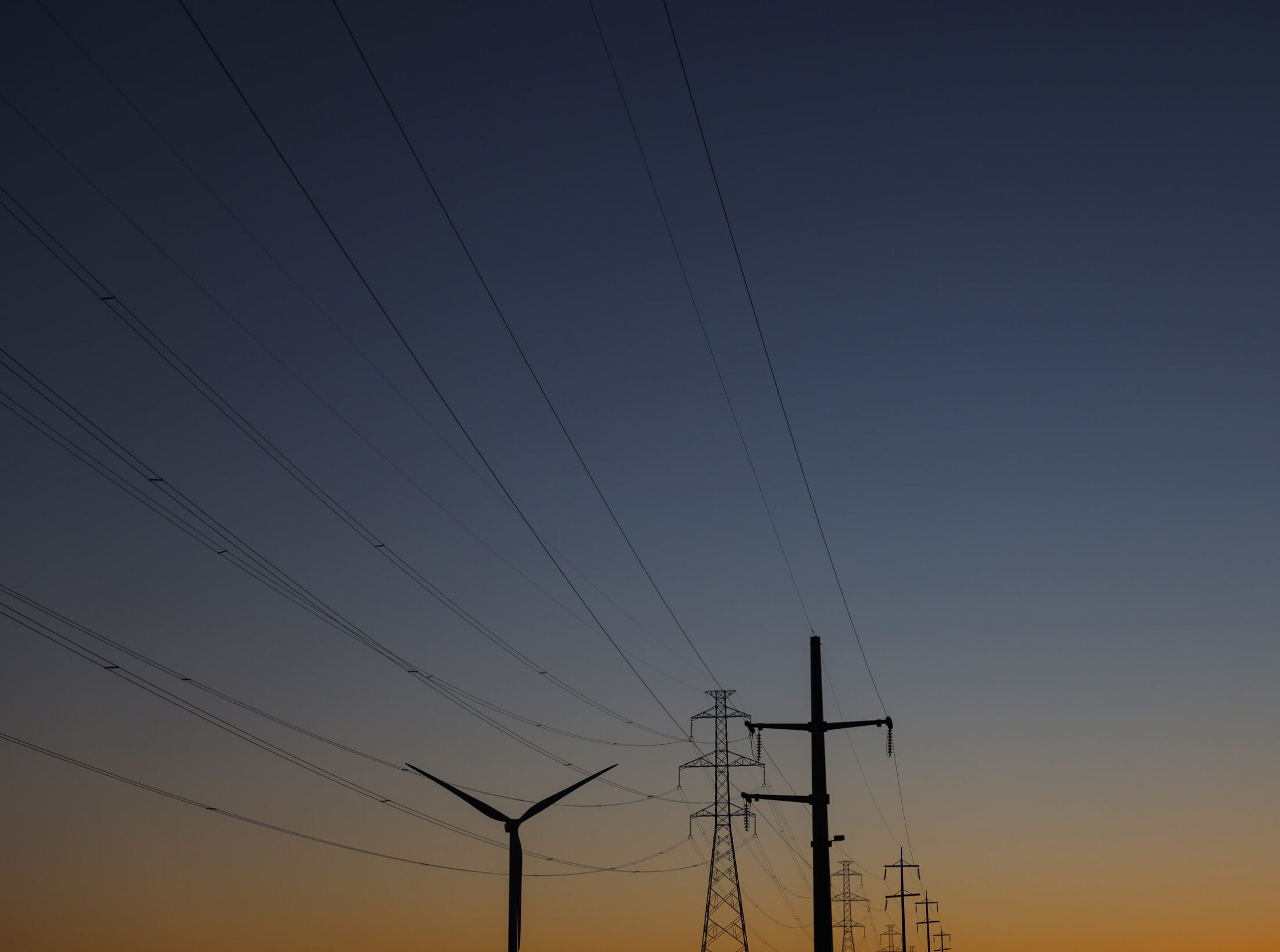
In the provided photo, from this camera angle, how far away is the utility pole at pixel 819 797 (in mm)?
39062

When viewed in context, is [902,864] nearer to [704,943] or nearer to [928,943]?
[928,943]

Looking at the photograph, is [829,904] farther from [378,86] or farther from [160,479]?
[378,86]

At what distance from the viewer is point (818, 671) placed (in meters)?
43.5

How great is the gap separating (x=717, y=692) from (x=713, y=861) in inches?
408

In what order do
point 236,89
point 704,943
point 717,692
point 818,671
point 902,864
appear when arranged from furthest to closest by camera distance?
point 902,864 → point 717,692 → point 704,943 → point 818,671 → point 236,89

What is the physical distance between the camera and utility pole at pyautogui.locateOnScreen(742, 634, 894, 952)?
39.1 m

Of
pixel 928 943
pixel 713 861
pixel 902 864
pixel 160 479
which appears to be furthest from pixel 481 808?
pixel 928 943

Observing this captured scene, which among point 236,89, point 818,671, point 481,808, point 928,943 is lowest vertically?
point 928,943

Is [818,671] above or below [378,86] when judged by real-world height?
below

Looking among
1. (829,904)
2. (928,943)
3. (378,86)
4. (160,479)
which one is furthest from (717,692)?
(928,943)

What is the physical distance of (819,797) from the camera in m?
40.7

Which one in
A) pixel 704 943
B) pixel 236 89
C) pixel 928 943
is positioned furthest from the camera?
pixel 928 943

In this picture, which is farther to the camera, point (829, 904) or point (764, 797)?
point (764, 797)

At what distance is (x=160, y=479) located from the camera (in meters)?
31.5
